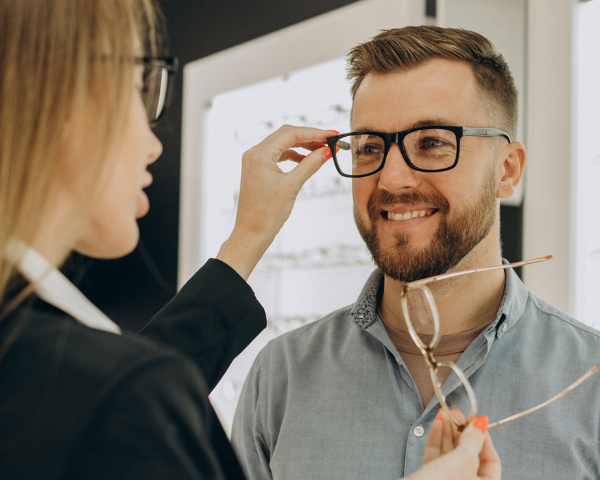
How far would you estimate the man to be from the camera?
1378 mm

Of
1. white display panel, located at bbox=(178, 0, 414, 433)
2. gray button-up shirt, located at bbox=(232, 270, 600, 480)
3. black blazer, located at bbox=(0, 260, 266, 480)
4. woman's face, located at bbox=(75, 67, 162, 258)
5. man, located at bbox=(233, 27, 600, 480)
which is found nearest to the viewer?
black blazer, located at bbox=(0, 260, 266, 480)

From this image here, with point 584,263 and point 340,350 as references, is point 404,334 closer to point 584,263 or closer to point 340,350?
point 340,350

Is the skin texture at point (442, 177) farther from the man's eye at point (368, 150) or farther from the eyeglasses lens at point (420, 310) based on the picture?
the eyeglasses lens at point (420, 310)

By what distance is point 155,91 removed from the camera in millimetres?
922

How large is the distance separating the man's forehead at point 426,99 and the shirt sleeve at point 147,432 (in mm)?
1089

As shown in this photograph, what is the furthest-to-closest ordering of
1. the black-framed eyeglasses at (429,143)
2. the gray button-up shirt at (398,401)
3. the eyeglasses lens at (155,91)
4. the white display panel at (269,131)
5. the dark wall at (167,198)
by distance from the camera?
the dark wall at (167,198), the white display panel at (269,131), the black-framed eyeglasses at (429,143), the gray button-up shirt at (398,401), the eyeglasses lens at (155,91)

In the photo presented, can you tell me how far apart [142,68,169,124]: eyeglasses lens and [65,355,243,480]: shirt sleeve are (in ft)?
1.47

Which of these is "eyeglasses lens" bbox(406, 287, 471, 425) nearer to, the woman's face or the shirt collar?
the shirt collar

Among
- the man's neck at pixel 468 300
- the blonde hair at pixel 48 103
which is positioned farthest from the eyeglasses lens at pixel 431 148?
the blonde hair at pixel 48 103

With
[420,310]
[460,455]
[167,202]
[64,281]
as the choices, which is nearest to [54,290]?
[64,281]

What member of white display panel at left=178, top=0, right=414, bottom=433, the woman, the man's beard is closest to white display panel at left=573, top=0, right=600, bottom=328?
the man's beard

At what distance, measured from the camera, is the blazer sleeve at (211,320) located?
122 cm

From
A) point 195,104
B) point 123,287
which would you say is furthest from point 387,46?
point 123,287

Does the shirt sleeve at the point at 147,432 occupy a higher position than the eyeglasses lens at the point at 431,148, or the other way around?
the eyeglasses lens at the point at 431,148
